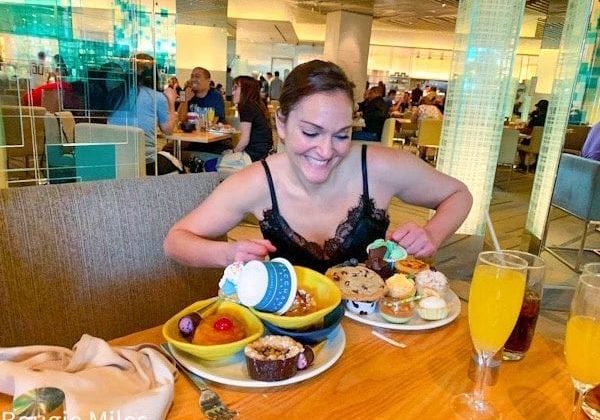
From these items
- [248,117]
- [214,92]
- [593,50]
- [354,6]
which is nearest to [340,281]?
[593,50]

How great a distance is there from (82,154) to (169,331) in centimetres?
327

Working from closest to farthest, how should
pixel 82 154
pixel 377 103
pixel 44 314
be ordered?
pixel 44 314, pixel 82 154, pixel 377 103

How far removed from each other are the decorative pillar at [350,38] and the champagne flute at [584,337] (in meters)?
9.89

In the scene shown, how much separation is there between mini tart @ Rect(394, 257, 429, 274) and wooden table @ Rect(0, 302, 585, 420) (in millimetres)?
179

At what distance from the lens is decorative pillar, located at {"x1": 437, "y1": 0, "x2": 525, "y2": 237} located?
3498 mm

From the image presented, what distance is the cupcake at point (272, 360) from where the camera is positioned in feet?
2.45

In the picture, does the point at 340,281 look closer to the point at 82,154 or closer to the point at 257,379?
the point at 257,379

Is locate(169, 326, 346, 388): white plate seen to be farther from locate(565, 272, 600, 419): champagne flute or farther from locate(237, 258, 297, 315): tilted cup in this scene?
locate(565, 272, 600, 419): champagne flute

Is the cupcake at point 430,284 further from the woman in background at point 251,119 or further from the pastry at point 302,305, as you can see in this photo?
the woman in background at point 251,119

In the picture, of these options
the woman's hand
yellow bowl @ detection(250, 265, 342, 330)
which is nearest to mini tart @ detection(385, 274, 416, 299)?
yellow bowl @ detection(250, 265, 342, 330)

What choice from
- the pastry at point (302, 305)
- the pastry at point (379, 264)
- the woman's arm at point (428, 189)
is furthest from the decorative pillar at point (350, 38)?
the pastry at point (302, 305)

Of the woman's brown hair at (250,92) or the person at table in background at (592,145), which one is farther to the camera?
the woman's brown hair at (250,92)

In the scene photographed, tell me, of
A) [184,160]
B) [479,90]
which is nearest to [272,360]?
[479,90]

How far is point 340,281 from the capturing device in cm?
104
